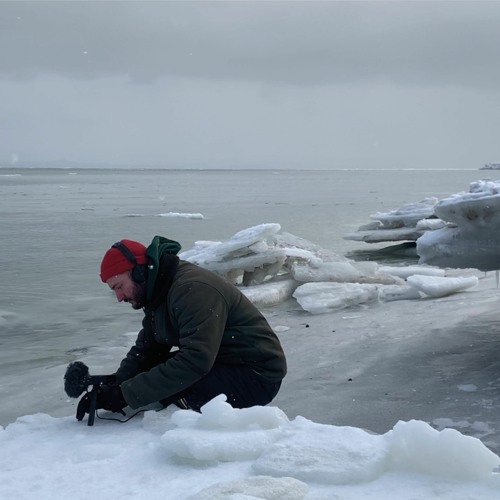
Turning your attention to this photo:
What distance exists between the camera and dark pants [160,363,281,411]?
3689 millimetres

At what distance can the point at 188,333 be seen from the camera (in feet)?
11.5

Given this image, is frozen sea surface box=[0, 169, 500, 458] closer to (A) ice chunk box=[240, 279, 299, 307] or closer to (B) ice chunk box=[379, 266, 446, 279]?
(A) ice chunk box=[240, 279, 299, 307]

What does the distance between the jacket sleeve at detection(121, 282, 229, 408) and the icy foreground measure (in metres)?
0.37

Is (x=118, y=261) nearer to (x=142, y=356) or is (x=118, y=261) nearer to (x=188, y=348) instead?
(x=188, y=348)

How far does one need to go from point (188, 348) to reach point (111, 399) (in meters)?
0.51

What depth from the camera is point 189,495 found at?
248 cm

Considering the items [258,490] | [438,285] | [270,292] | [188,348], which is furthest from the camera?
[270,292]

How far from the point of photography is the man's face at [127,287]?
3609 millimetres

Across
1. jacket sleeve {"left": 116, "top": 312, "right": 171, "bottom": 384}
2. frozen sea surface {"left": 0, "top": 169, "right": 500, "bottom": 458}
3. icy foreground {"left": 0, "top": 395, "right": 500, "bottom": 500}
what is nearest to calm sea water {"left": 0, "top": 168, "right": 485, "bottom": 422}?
frozen sea surface {"left": 0, "top": 169, "right": 500, "bottom": 458}

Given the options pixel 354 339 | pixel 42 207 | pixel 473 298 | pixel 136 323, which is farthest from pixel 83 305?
pixel 42 207

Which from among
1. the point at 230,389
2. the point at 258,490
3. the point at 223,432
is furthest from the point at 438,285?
the point at 258,490

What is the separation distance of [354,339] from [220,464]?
4110mm

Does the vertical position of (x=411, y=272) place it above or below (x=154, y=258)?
below

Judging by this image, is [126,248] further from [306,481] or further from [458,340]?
[458,340]
